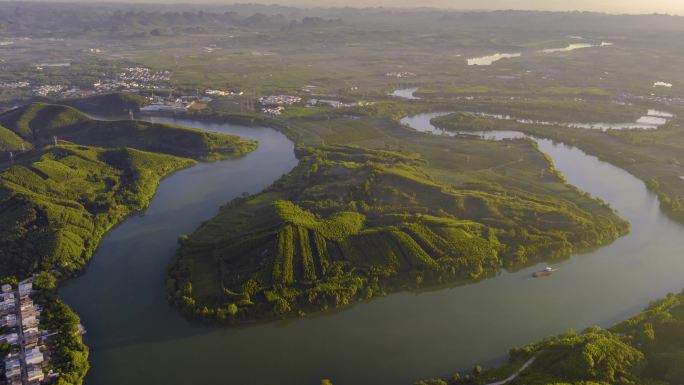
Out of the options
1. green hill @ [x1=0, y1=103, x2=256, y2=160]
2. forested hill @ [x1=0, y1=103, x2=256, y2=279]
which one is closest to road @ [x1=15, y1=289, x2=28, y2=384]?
forested hill @ [x1=0, y1=103, x2=256, y2=279]

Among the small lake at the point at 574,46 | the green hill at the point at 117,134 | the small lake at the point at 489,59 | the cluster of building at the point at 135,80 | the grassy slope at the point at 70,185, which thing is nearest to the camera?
the grassy slope at the point at 70,185

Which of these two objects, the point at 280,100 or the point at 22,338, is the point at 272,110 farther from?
the point at 22,338

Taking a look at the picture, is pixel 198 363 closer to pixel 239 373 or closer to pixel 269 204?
pixel 239 373

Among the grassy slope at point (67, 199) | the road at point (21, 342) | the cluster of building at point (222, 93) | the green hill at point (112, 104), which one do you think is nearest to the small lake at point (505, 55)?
the cluster of building at point (222, 93)

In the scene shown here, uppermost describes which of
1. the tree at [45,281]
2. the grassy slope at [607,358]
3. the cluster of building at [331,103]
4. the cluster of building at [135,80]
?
the cluster of building at [135,80]

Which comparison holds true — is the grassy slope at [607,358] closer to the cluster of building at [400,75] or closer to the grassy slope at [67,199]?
the grassy slope at [67,199]

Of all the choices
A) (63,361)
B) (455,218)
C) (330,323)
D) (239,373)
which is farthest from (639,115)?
(63,361)
